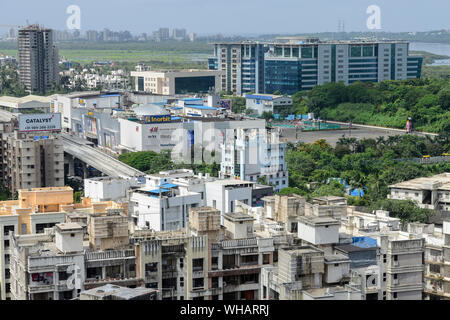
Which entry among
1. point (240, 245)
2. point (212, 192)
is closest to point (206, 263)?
point (240, 245)

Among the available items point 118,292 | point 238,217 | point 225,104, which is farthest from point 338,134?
point 118,292

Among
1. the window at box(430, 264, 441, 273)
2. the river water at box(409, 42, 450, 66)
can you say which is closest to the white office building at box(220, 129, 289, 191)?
Result: the window at box(430, 264, 441, 273)

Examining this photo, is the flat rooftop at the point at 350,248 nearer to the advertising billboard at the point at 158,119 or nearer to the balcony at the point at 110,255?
the balcony at the point at 110,255

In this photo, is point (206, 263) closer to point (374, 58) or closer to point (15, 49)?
point (374, 58)

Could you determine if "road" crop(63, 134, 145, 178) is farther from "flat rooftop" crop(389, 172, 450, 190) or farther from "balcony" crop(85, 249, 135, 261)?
"balcony" crop(85, 249, 135, 261)

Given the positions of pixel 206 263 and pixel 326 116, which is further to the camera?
pixel 326 116

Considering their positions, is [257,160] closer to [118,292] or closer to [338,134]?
[338,134]

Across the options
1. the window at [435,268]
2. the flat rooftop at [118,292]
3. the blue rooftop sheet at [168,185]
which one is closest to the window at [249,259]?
the flat rooftop at [118,292]
